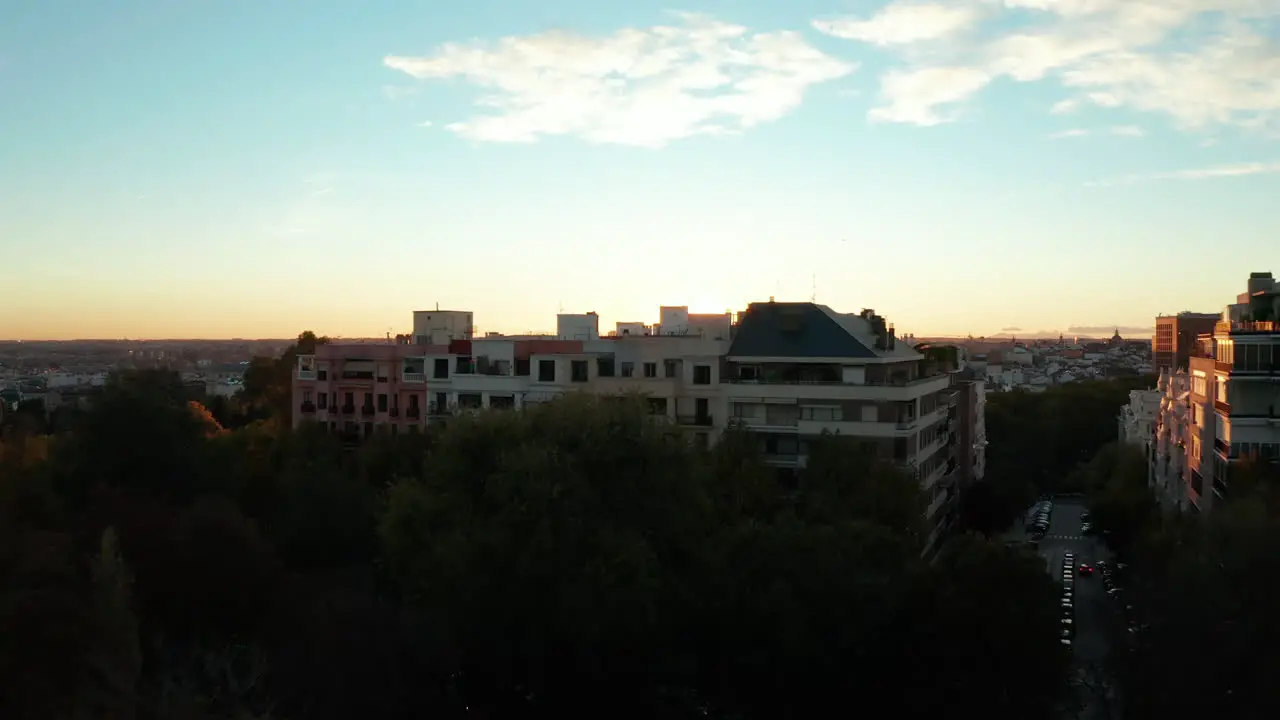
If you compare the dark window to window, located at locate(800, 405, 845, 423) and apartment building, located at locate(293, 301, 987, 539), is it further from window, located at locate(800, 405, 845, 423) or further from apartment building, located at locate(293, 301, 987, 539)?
window, located at locate(800, 405, 845, 423)

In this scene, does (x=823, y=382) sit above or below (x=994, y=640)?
above

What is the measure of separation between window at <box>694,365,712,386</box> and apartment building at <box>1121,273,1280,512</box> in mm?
19062

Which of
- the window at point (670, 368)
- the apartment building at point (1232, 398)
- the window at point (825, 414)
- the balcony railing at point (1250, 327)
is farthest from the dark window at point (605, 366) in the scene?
the balcony railing at point (1250, 327)

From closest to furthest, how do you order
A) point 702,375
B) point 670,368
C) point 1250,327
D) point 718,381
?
point 1250,327 < point 718,381 < point 702,375 < point 670,368

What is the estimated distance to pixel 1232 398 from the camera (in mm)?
38938

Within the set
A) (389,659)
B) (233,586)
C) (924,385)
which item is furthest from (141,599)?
(924,385)

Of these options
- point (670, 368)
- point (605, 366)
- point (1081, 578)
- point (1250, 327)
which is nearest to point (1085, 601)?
point (1081, 578)

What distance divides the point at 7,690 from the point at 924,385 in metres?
37.3

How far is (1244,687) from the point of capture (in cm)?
2458

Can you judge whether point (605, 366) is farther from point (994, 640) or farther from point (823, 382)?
point (994, 640)

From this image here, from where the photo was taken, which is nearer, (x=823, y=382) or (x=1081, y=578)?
(x=823, y=382)

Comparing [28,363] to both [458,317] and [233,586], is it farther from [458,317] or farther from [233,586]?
[233,586]

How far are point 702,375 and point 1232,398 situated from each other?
1961cm

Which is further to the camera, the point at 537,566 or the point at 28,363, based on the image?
the point at 28,363
